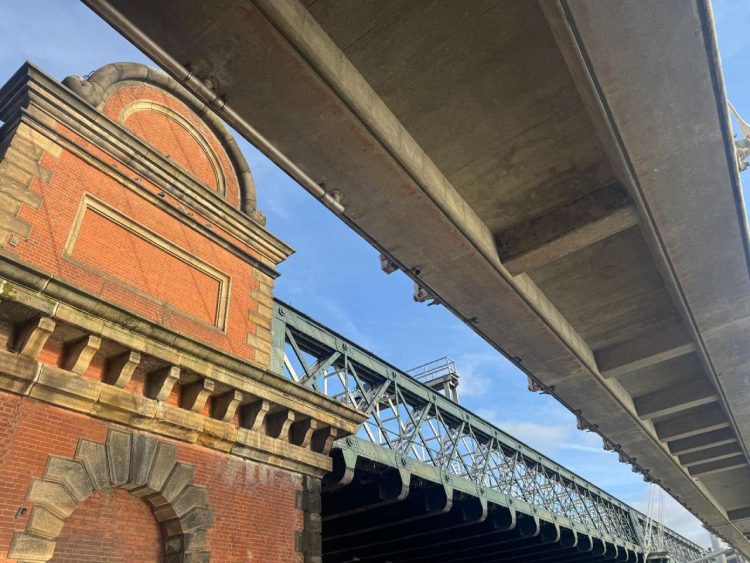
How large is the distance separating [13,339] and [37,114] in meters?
4.14

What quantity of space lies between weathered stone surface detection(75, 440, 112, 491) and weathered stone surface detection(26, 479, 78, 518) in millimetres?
391

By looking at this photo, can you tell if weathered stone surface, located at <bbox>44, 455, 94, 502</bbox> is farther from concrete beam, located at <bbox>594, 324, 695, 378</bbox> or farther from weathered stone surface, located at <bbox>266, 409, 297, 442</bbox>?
concrete beam, located at <bbox>594, 324, 695, 378</bbox>

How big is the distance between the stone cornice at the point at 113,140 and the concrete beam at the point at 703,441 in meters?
12.5

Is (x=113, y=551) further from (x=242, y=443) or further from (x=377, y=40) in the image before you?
(x=377, y=40)

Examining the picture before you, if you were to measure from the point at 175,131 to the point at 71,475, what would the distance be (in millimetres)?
7894

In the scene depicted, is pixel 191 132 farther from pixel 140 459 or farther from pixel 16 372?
pixel 140 459

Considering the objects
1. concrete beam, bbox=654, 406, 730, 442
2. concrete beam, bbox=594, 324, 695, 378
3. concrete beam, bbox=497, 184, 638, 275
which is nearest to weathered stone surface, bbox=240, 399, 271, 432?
concrete beam, bbox=497, 184, 638, 275

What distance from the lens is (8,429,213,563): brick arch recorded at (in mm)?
7535

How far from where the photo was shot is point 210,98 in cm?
523

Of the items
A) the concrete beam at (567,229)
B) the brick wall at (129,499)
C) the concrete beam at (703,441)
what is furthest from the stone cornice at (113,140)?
the concrete beam at (703,441)

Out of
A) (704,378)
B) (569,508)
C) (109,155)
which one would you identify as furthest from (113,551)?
(569,508)

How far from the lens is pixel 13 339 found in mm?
8000

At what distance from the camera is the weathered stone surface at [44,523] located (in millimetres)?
7453

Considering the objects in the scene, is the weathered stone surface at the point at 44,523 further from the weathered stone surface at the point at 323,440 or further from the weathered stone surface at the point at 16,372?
the weathered stone surface at the point at 323,440
